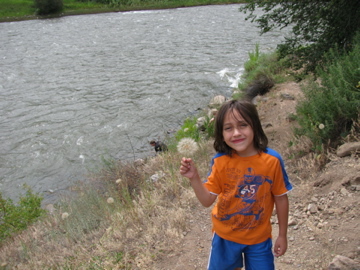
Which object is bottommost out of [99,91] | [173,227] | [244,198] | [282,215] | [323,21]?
[99,91]

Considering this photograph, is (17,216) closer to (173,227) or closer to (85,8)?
(173,227)

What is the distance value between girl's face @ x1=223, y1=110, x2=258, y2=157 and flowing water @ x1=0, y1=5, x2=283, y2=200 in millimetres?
6228

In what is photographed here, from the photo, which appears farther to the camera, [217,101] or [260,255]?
[217,101]

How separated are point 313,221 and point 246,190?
1651mm

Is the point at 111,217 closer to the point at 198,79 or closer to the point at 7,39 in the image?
the point at 198,79

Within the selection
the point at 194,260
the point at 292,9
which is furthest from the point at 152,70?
the point at 194,260

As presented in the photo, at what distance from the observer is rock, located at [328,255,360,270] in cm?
255

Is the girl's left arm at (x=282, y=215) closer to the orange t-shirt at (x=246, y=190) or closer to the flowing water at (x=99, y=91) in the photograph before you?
the orange t-shirt at (x=246, y=190)

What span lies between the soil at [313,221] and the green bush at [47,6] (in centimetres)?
4452

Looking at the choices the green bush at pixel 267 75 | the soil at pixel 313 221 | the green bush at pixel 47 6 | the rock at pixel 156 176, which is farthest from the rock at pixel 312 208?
the green bush at pixel 47 6

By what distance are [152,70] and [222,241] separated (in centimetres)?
1387

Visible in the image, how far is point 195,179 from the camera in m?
2.22

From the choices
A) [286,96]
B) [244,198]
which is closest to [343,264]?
[244,198]

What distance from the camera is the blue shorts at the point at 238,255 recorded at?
2312mm
